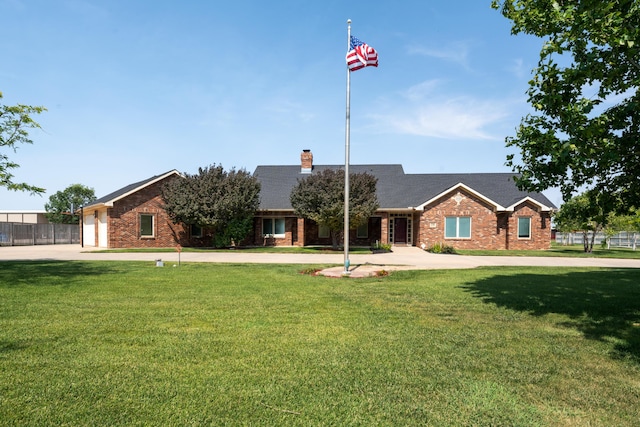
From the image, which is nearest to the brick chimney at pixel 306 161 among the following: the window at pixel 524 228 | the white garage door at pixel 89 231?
the window at pixel 524 228

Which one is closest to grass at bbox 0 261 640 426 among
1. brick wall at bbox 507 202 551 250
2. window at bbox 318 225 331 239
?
brick wall at bbox 507 202 551 250

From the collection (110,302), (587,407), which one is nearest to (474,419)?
(587,407)

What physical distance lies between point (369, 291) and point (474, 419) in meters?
6.65

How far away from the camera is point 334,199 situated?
79.3ft

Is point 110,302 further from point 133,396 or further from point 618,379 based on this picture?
point 618,379

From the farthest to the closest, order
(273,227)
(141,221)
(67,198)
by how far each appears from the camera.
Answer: (67,198)
(273,227)
(141,221)

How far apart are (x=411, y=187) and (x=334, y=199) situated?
1093 cm

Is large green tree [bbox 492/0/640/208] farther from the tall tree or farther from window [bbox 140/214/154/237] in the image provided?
the tall tree

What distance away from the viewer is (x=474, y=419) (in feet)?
11.4

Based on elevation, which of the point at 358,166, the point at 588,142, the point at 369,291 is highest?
the point at 358,166

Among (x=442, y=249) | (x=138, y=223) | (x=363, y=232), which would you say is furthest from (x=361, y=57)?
(x=138, y=223)

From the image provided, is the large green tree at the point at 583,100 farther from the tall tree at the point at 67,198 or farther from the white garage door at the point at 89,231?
the tall tree at the point at 67,198

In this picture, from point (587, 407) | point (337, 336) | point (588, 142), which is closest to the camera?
point (587, 407)

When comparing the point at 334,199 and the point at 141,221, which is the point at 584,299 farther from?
the point at 141,221
